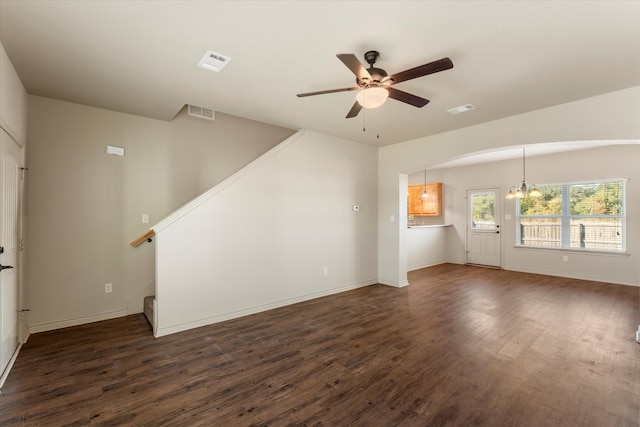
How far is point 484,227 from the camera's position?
7992 millimetres

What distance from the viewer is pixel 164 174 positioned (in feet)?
14.1

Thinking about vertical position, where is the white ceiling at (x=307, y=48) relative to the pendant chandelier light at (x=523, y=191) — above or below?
above

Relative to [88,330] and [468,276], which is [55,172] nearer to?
[88,330]

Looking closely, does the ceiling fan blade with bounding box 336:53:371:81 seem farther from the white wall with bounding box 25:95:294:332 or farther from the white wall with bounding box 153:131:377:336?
the white wall with bounding box 25:95:294:332

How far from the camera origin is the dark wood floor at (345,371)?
2.06 meters

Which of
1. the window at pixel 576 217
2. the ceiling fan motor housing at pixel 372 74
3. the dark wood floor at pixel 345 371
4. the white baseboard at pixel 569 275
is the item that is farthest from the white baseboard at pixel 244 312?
the window at pixel 576 217

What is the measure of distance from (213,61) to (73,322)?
12.0 ft

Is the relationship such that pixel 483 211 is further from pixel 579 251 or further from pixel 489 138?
pixel 489 138

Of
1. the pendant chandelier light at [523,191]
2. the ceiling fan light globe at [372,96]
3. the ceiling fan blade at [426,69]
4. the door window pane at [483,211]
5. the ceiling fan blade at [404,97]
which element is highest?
the ceiling fan blade at [426,69]

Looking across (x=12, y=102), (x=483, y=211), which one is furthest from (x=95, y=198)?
(x=483, y=211)

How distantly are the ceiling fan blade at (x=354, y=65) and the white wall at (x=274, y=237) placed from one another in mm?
2315

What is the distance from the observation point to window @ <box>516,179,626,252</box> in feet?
19.9

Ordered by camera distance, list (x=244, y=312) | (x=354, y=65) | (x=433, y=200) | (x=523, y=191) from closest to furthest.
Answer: (x=354, y=65), (x=244, y=312), (x=523, y=191), (x=433, y=200)

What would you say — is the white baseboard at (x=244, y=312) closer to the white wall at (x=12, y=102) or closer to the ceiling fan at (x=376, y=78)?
the white wall at (x=12, y=102)
